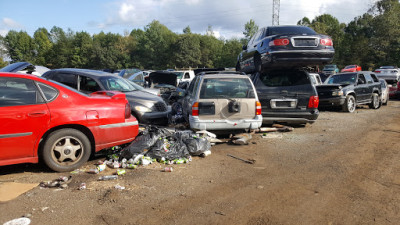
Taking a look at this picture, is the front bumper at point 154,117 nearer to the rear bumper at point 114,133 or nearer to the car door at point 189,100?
the car door at point 189,100

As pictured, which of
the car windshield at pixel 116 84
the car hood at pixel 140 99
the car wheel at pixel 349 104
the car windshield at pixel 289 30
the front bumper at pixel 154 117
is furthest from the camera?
the car wheel at pixel 349 104

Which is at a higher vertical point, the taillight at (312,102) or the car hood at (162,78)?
the car hood at (162,78)

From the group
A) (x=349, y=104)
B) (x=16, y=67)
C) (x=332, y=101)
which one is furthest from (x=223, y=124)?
(x=349, y=104)

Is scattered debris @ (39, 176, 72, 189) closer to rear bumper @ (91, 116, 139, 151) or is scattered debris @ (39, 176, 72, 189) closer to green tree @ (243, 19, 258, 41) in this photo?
rear bumper @ (91, 116, 139, 151)

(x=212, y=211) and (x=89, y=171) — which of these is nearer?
(x=212, y=211)

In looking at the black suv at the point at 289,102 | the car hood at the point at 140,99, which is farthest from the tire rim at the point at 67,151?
the black suv at the point at 289,102

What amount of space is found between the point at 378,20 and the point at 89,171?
47.3 meters

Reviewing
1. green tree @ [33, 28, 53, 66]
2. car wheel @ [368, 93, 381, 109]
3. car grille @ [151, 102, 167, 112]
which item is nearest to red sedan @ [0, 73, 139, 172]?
car grille @ [151, 102, 167, 112]

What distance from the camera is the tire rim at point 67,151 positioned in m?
4.73

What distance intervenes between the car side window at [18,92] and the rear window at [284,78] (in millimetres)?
5561

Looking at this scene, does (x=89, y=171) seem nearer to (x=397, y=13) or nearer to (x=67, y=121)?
(x=67, y=121)

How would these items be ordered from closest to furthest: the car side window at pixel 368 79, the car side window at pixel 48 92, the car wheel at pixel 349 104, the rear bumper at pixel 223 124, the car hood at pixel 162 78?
1. the car side window at pixel 48 92
2. the rear bumper at pixel 223 124
3. the car wheel at pixel 349 104
4. the car side window at pixel 368 79
5. the car hood at pixel 162 78

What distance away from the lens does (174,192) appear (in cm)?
408

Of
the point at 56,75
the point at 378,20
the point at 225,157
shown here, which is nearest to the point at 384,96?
the point at 225,157
